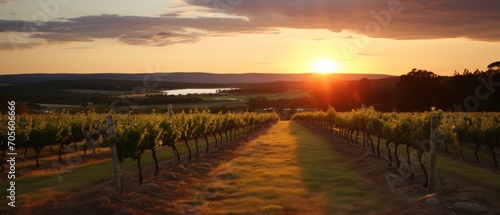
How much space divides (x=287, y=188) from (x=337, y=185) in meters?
2.31

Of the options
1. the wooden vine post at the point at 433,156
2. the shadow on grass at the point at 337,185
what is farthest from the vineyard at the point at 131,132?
the wooden vine post at the point at 433,156

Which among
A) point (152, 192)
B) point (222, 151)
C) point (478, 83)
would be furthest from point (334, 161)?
point (478, 83)

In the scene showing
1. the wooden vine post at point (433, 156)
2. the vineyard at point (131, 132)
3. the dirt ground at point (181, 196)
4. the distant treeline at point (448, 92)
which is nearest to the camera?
the dirt ground at point (181, 196)

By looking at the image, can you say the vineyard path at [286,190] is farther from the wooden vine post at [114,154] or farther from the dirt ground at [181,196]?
the wooden vine post at [114,154]

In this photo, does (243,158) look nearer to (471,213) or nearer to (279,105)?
(471,213)

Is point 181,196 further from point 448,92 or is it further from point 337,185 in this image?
point 448,92

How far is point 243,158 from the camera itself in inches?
1097

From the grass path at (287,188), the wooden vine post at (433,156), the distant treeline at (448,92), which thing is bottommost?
the grass path at (287,188)

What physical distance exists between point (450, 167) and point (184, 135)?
15.4 metres

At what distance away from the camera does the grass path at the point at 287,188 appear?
47.8 feet

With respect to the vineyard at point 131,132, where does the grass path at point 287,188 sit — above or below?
below

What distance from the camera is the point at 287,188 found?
1778cm

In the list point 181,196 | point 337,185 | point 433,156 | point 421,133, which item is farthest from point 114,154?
point 421,133

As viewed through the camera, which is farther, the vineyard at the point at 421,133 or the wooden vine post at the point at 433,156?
the vineyard at the point at 421,133
